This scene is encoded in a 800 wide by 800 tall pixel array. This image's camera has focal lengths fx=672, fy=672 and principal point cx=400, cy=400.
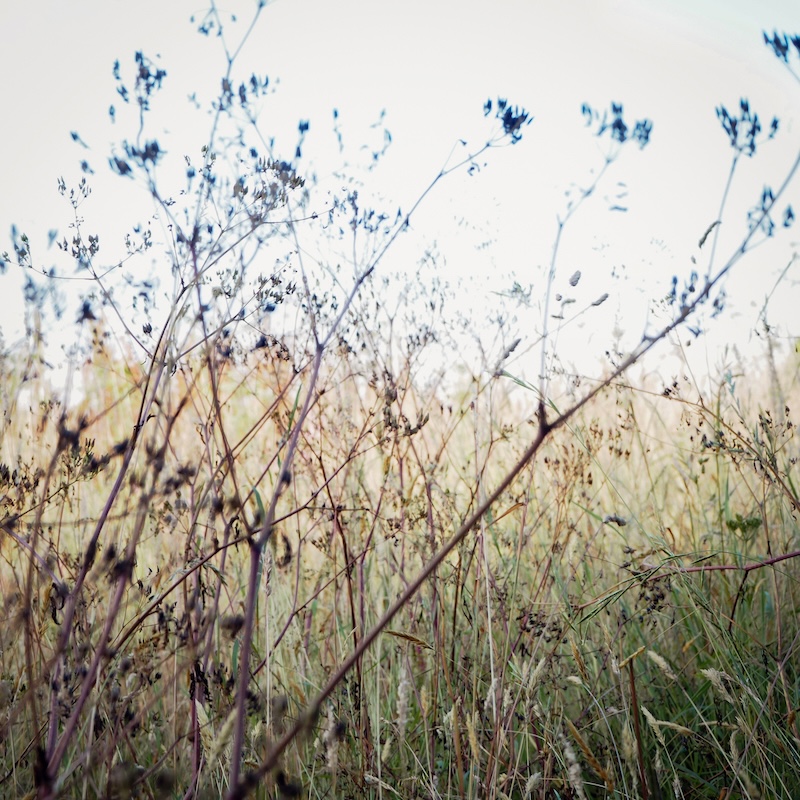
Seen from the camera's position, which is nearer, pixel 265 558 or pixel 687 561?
pixel 265 558

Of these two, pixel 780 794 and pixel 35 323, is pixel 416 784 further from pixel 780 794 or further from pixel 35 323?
pixel 35 323

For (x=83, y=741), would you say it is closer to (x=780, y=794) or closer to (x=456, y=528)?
(x=456, y=528)

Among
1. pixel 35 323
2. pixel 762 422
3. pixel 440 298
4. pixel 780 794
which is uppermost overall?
pixel 440 298

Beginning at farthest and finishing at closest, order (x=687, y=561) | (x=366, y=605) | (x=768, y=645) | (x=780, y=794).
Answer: (x=687, y=561) → (x=366, y=605) → (x=768, y=645) → (x=780, y=794)

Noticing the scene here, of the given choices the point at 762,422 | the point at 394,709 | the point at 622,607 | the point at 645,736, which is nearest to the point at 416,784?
the point at 394,709

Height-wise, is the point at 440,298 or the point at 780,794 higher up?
the point at 440,298

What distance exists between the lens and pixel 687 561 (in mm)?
2584

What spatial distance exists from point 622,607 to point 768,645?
0.46 m

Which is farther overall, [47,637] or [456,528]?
[47,637]

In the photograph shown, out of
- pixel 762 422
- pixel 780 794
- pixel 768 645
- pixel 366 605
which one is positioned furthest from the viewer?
pixel 366 605

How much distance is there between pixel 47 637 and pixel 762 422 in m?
2.64

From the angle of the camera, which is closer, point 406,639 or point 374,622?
point 406,639

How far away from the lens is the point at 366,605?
2.35 metres

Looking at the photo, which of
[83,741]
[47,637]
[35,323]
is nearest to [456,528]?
[83,741]
